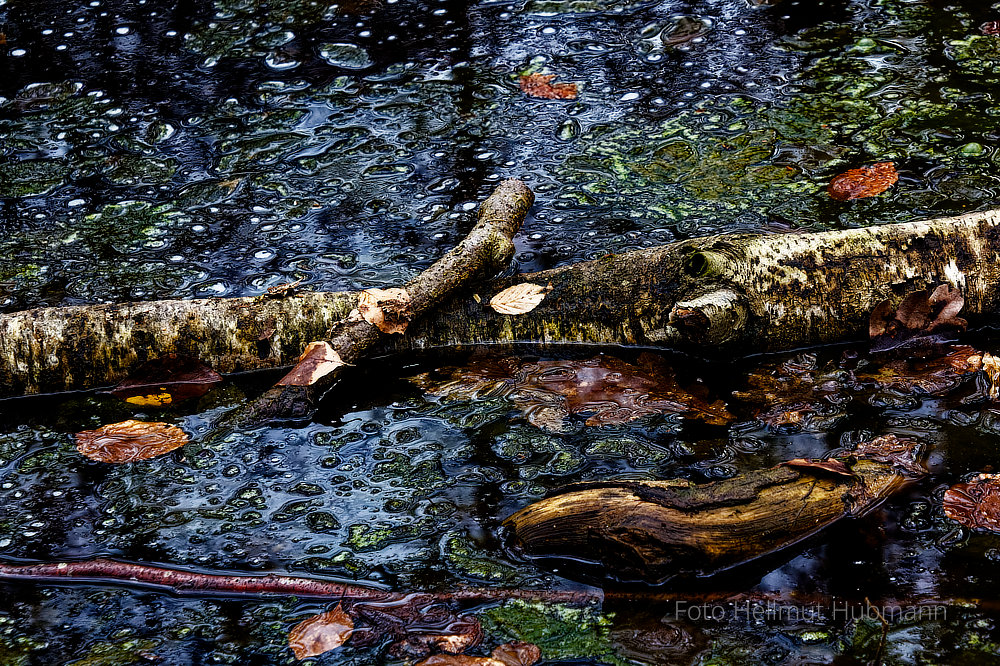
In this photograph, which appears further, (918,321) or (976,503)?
(918,321)

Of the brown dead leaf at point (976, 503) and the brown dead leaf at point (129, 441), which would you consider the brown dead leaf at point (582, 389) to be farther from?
the brown dead leaf at point (129, 441)

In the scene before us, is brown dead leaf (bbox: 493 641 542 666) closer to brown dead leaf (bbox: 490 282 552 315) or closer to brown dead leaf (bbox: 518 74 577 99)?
brown dead leaf (bbox: 490 282 552 315)

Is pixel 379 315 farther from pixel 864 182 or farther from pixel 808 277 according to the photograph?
pixel 864 182

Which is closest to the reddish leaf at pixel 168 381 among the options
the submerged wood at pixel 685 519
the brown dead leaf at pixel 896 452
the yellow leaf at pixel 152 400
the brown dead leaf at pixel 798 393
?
the yellow leaf at pixel 152 400

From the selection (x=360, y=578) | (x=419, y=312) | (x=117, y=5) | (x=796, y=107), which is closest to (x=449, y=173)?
(x=419, y=312)

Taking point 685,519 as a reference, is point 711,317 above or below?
above

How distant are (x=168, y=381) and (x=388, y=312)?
0.99 metres

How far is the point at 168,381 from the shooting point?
359 centimetres

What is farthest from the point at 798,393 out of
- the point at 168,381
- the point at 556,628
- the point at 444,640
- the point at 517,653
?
the point at 168,381

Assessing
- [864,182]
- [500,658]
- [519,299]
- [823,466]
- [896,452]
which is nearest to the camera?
[500,658]

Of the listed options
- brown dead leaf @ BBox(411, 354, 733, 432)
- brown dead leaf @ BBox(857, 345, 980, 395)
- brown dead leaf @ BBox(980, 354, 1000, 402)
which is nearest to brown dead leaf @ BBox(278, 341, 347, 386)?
brown dead leaf @ BBox(411, 354, 733, 432)

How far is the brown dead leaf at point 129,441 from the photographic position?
3.21 metres

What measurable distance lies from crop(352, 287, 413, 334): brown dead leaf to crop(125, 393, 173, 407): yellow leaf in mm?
878

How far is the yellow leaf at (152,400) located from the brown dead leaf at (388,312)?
0.88 metres
